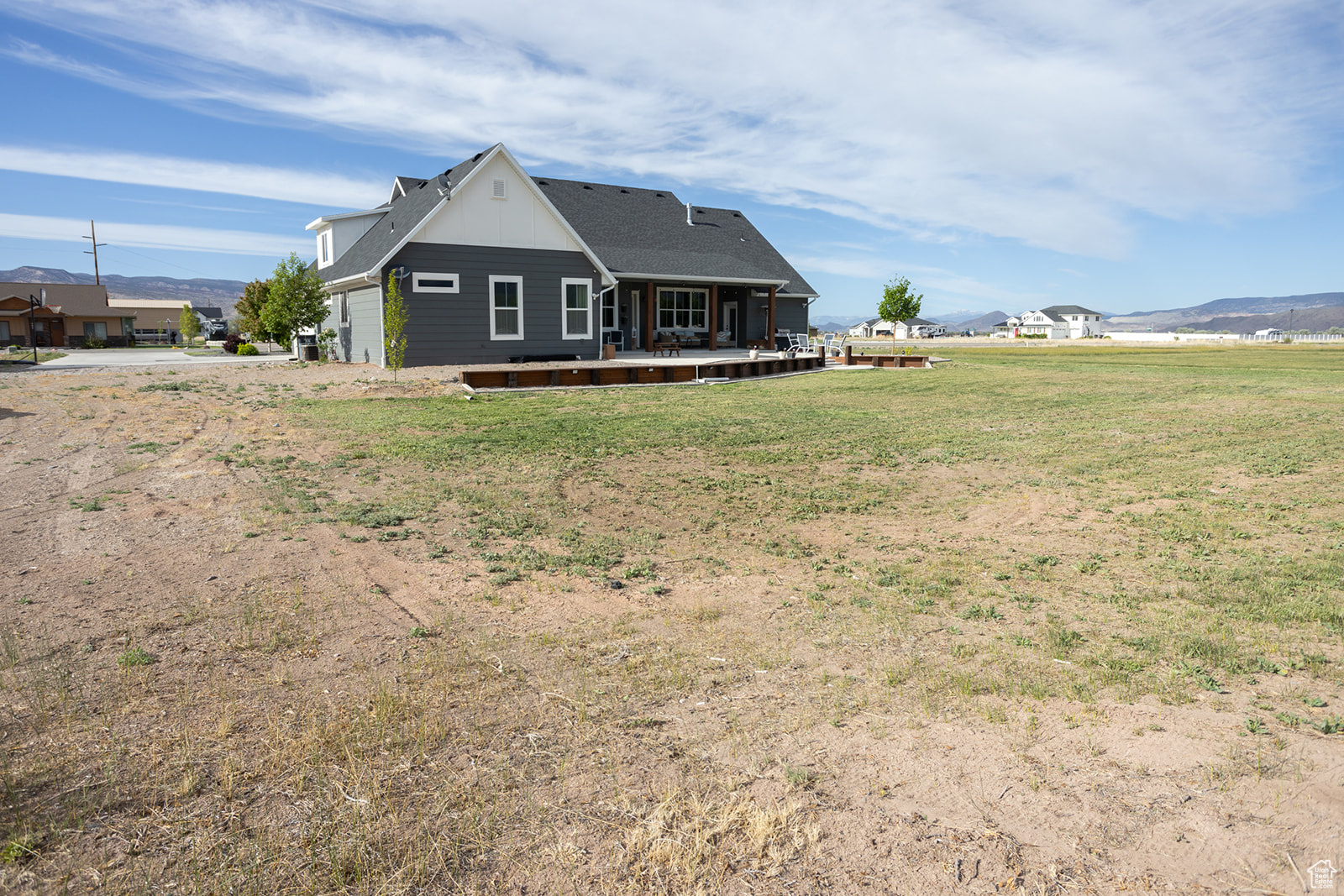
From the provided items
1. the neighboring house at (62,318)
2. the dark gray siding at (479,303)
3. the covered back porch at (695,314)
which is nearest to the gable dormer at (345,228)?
the dark gray siding at (479,303)

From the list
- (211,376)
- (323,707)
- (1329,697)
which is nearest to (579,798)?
(323,707)

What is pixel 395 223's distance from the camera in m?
26.8

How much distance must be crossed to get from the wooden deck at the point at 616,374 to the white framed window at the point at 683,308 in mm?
9337

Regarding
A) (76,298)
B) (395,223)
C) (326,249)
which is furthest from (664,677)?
(76,298)

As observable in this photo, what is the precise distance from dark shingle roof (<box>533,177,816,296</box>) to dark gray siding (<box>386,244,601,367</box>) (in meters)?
4.04

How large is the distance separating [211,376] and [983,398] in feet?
66.2

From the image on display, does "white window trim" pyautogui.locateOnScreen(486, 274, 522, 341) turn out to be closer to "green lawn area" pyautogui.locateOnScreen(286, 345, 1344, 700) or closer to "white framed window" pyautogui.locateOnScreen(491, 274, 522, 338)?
"white framed window" pyautogui.locateOnScreen(491, 274, 522, 338)

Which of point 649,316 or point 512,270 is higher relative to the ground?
point 512,270

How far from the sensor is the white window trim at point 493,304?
24.8m

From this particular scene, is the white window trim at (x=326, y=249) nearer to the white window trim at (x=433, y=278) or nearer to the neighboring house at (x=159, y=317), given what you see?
the white window trim at (x=433, y=278)

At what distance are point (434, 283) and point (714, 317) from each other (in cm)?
1283

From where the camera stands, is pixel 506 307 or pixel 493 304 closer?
pixel 493 304

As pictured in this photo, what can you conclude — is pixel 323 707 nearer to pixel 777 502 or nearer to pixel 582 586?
pixel 582 586

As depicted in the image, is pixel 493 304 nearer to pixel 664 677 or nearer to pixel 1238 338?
pixel 664 677
